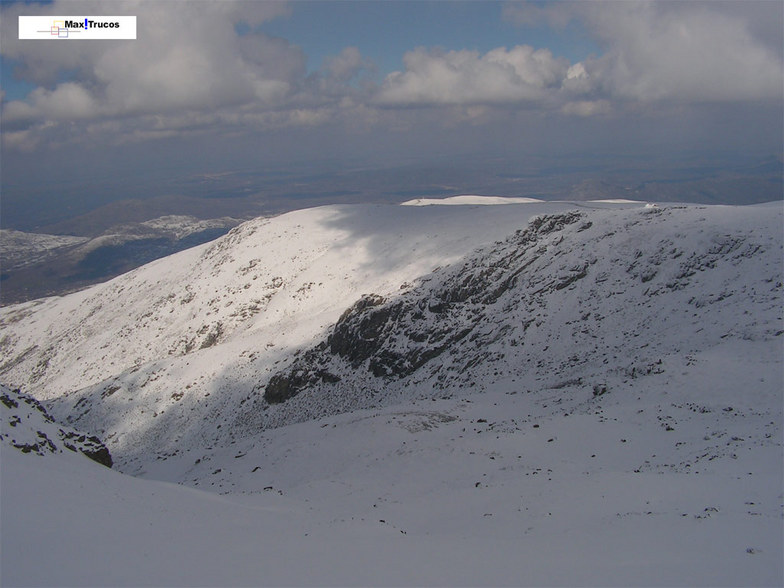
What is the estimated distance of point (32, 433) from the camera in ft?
53.9

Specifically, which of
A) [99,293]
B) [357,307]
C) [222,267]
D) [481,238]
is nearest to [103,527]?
[357,307]

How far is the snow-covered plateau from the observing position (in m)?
9.41

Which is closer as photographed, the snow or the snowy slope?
the snow

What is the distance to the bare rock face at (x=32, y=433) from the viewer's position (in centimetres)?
1523

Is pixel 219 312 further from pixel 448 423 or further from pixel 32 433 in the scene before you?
pixel 448 423

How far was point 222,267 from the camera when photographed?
65438 millimetres

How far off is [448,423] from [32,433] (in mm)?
17076

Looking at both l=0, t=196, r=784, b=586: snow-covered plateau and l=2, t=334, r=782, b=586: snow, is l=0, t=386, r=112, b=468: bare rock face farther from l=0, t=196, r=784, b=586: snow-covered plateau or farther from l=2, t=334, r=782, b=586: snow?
l=2, t=334, r=782, b=586: snow

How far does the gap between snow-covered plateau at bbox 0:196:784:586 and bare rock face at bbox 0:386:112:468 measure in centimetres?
12

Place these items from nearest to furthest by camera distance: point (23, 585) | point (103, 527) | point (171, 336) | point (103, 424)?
point (23, 585), point (103, 527), point (103, 424), point (171, 336)

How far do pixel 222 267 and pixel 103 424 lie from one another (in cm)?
2924

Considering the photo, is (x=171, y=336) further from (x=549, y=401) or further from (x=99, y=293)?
(x=549, y=401)

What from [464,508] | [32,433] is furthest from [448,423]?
[32,433]

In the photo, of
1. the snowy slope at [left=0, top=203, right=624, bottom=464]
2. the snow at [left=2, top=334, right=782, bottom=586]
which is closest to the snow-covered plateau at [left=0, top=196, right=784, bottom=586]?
the snow at [left=2, top=334, right=782, bottom=586]
